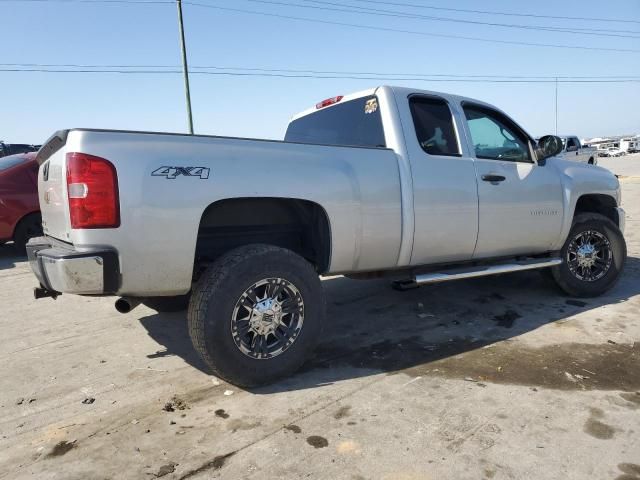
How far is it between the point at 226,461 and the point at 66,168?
1.79 m

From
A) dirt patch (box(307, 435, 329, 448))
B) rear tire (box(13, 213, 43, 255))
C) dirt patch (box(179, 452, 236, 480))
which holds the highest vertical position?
rear tire (box(13, 213, 43, 255))

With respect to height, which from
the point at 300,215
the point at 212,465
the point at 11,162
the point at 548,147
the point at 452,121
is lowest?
the point at 212,465

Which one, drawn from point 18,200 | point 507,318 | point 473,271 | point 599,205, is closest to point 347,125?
point 473,271

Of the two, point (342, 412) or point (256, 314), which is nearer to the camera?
point (342, 412)

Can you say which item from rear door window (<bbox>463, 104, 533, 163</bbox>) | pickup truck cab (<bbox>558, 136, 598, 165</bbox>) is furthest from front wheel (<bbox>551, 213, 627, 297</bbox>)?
pickup truck cab (<bbox>558, 136, 598, 165</bbox>)

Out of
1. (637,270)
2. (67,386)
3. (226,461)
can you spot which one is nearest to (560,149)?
(637,270)

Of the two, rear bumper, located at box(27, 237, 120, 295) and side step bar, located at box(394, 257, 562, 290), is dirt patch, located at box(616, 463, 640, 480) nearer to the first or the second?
side step bar, located at box(394, 257, 562, 290)

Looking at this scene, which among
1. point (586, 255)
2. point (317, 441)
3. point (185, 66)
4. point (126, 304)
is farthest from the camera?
point (185, 66)

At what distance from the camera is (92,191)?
8.84 feet

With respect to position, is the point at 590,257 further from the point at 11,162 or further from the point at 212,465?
the point at 11,162

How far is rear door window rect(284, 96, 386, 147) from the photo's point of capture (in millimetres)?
4070

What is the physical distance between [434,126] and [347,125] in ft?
2.49

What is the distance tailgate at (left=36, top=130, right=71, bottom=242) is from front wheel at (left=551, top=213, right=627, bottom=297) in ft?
14.8

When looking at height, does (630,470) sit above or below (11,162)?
below
